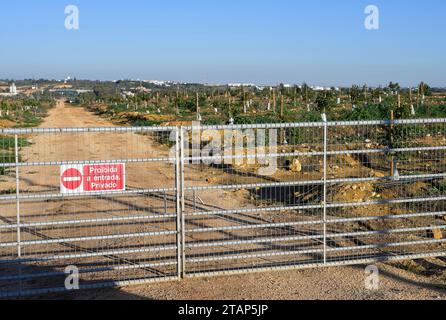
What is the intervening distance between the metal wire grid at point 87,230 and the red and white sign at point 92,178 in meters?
0.08

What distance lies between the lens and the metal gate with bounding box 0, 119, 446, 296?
734 cm

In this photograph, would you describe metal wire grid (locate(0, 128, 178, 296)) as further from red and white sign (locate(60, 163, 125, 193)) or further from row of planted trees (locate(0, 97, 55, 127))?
row of planted trees (locate(0, 97, 55, 127))

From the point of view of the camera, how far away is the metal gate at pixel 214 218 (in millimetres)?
7344

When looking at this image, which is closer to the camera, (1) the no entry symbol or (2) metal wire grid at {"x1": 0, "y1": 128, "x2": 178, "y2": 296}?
(1) the no entry symbol

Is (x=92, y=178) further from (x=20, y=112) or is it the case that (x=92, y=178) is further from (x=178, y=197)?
(x=20, y=112)

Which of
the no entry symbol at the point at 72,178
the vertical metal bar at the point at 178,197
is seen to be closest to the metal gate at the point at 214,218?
the vertical metal bar at the point at 178,197

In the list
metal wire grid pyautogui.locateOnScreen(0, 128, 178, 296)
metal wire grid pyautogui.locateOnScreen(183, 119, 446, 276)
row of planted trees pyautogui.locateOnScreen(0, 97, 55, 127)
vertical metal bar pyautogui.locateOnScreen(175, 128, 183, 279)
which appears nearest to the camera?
metal wire grid pyautogui.locateOnScreen(0, 128, 178, 296)

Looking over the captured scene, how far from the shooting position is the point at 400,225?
1025 cm

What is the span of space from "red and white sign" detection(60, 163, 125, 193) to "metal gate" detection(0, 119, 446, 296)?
92 millimetres

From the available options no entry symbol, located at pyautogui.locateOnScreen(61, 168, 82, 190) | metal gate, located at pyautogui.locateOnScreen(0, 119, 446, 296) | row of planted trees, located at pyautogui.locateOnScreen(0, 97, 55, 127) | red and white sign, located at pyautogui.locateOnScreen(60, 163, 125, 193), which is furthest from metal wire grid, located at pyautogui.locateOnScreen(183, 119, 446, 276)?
row of planted trees, located at pyautogui.locateOnScreen(0, 97, 55, 127)

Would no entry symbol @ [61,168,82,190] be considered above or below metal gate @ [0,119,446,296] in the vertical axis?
above
